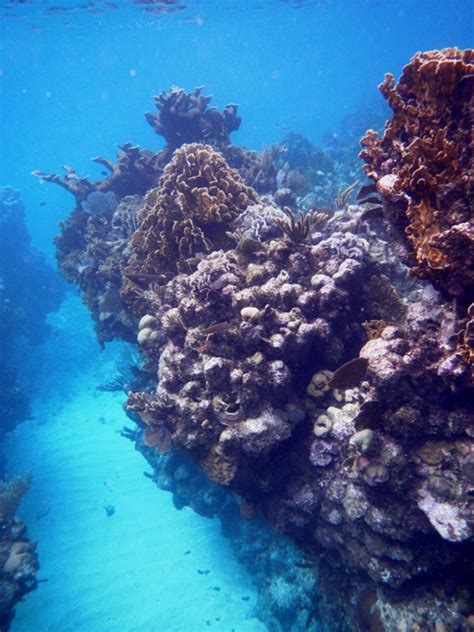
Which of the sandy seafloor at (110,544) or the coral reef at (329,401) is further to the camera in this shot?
the sandy seafloor at (110,544)

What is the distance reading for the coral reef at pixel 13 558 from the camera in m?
8.71

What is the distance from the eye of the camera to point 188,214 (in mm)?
6922

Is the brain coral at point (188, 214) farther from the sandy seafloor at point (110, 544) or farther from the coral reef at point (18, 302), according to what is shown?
the coral reef at point (18, 302)

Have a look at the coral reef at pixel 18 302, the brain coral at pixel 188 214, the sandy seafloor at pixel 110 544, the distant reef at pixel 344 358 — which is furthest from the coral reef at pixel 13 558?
the brain coral at pixel 188 214

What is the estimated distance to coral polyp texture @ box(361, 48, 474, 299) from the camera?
3.06m

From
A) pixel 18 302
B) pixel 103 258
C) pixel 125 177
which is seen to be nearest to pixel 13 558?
pixel 103 258

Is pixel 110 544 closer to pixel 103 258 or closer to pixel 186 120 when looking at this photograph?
pixel 103 258

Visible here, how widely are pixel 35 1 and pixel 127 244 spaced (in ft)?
86.9

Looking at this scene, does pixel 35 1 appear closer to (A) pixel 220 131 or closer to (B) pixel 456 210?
(A) pixel 220 131

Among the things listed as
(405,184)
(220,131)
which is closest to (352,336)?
(405,184)

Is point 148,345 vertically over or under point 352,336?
over

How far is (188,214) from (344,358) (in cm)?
379

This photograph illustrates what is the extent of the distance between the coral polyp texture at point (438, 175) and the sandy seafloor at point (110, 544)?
8.53 meters

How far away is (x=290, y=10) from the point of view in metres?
44.8
